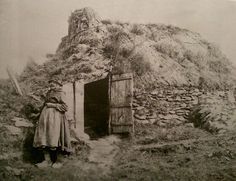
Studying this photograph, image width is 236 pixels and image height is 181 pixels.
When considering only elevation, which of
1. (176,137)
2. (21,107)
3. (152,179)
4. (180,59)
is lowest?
(152,179)

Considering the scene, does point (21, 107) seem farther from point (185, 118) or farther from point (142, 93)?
point (185, 118)

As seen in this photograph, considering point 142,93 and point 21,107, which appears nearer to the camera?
point 21,107

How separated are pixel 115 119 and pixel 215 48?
1.19 meters

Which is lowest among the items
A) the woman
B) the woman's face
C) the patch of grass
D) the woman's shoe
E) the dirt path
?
the woman's shoe

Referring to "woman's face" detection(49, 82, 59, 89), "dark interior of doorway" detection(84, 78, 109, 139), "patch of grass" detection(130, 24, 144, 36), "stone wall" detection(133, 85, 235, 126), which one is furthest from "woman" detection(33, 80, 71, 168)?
"patch of grass" detection(130, 24, 144, 36)

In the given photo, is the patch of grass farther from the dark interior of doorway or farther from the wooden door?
the dark interior of doorway

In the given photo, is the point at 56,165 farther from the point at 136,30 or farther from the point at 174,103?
the point at 136,30

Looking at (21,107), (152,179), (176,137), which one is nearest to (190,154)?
(176,137)

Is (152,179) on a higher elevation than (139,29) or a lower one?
lower

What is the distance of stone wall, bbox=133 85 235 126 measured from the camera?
3.46 metres

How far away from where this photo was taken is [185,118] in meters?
3.55

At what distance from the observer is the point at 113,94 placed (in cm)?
342

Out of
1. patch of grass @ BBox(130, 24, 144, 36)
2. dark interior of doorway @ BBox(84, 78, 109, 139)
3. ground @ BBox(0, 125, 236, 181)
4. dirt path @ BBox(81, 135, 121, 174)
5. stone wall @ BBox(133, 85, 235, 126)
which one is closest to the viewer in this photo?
ground @ BBox(0, 125, 236, 181)

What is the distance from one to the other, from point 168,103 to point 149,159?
518mm
